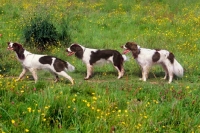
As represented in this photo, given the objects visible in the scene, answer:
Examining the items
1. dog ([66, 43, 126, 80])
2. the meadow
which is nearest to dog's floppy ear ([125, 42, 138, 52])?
dog ([66, 43, 126, 80])

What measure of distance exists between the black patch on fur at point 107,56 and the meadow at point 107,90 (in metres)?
0.41

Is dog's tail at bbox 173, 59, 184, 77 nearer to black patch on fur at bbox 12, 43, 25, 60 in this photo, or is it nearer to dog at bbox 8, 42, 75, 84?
dog at bbox 8, 42, 75, 84

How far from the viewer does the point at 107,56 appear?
Result: 1032cm

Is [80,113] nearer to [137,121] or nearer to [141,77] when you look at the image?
[137,121]

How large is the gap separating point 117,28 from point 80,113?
9.25 m

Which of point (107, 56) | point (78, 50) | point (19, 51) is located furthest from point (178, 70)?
point (19, 51)

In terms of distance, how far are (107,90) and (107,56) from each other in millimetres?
2698

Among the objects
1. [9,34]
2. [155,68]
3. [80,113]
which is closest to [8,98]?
[80,113]

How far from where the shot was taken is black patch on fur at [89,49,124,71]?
10297mm

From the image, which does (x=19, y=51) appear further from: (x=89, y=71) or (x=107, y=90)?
(x=107, y=90)

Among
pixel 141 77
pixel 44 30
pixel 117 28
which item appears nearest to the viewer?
pixel 141 77

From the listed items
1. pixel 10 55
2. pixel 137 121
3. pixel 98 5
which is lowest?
pixel 137 121

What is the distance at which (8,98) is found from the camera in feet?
22.4

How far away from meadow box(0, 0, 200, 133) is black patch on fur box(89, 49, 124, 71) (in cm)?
41
